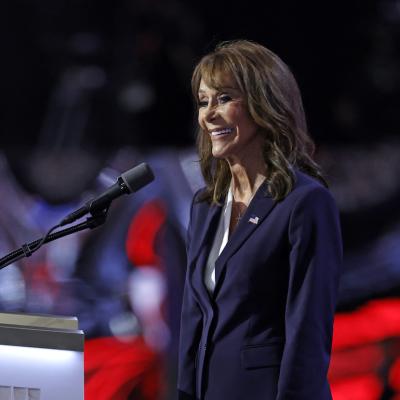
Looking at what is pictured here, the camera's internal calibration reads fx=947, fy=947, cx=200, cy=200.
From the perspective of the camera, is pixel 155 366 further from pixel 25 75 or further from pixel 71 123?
pixel 25 75

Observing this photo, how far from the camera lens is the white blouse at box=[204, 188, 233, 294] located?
221cm

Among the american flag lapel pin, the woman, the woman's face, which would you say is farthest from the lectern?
the woman's face

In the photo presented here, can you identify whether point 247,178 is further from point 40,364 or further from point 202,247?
point 40,364

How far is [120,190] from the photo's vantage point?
6.69 feet

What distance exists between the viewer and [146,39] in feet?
13.9

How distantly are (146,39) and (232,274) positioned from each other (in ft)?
7.59

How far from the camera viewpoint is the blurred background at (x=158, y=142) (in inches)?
163

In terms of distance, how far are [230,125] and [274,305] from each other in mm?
441

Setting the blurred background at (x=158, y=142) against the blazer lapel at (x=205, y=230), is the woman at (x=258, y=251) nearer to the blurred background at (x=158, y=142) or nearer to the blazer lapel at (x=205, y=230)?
the blazer lapel at (x=205, y=230)

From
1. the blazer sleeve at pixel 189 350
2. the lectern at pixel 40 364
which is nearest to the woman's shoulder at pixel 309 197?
the blazer sleeve at pixel 189 350

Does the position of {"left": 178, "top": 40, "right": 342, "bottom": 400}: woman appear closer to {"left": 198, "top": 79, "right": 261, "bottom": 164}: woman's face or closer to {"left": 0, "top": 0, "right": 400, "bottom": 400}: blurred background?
{"left": 198, "top": 79, "right": 261, "bottom": 164}: woman's face

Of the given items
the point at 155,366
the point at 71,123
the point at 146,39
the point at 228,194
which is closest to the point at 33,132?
the point at 71,123

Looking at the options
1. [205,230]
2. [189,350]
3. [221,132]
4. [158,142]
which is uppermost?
[221,132]

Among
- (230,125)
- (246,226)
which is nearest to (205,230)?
(246,226)
